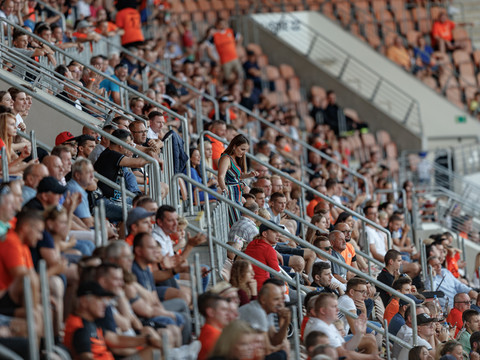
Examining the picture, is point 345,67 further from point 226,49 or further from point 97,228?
point 97,228

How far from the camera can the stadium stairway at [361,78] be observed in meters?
20.2

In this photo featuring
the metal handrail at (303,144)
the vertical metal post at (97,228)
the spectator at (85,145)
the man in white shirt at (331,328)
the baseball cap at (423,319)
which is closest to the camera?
the vertical metal post at (97,228)

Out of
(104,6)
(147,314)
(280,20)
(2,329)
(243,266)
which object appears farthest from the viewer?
(280,20)

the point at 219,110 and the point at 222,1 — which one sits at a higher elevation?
the point at 222,1

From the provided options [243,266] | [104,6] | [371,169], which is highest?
[104,6]

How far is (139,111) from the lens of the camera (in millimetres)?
11852

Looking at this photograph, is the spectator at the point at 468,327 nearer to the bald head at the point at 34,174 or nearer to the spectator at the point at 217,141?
the spectator at the point at 217,141

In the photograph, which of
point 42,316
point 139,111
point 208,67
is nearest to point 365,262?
point 139,111

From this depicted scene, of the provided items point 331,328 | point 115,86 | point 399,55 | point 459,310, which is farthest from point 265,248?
point 399,55

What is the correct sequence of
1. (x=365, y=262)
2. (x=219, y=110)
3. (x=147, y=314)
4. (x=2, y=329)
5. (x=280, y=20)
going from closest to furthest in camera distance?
(x=2, y=329) < (x=147, y=314) < (x=365, y=262) < (x=219, y=110) < (x=280, y=20)

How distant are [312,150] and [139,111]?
15.6 feet

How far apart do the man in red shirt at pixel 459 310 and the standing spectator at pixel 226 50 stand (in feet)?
30.7

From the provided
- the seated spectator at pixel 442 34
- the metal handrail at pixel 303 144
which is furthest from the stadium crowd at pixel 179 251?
the seated spectator at pixel 442 34

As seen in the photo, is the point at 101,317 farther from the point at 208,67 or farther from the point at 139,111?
the point at 208,67
